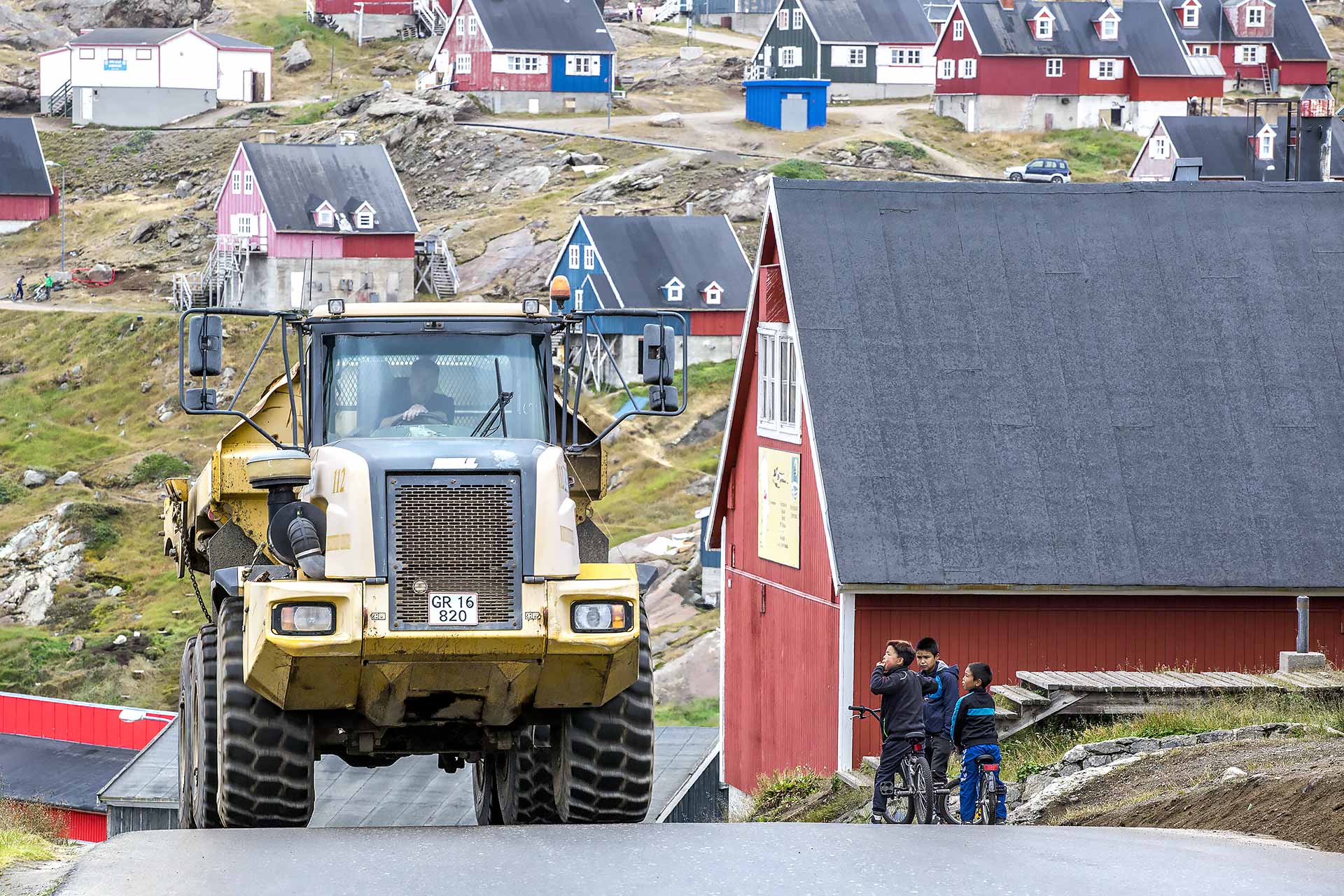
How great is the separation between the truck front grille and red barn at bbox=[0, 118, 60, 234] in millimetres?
87627

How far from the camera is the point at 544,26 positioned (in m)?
102

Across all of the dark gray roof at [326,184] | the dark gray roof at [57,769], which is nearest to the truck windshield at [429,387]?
the dark gray roof at [57,769]

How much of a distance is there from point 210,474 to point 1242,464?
13.4 m

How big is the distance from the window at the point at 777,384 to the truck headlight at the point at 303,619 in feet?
42.7

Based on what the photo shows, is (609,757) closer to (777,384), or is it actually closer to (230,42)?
(777,384)

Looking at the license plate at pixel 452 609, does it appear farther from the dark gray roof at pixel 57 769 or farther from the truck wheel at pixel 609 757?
the dark gray roof at pixel 57 769

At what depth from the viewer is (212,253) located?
3187 inches

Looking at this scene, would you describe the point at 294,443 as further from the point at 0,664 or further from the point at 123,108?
the point at 123,108

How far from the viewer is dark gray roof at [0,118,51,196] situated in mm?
93312

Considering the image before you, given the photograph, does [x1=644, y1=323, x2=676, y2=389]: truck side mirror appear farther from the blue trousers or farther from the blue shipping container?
the blue shipping container

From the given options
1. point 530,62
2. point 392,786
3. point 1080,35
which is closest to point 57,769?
point 392,786

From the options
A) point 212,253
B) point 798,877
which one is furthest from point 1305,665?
point 212,253

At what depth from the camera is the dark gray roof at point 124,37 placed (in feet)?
351

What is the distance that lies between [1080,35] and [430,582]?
90.3m
